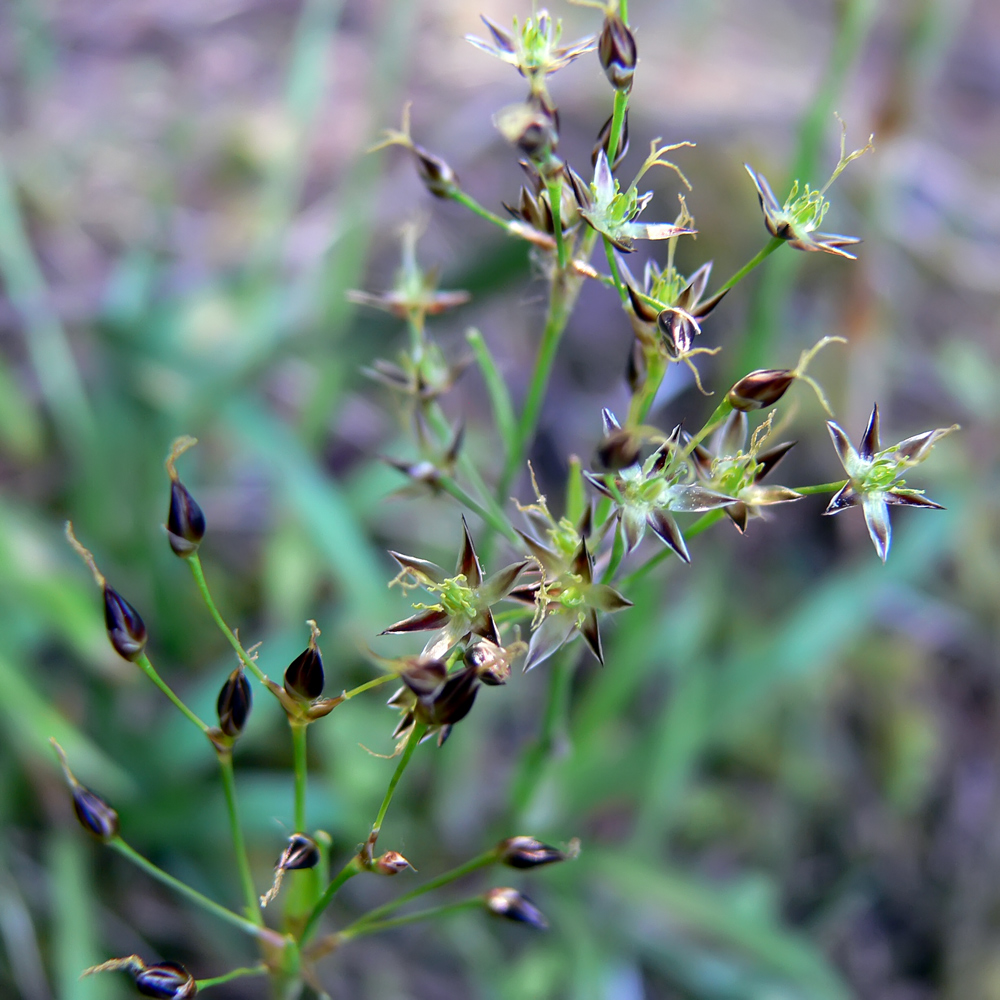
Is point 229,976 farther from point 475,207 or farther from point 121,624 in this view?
point 475,207

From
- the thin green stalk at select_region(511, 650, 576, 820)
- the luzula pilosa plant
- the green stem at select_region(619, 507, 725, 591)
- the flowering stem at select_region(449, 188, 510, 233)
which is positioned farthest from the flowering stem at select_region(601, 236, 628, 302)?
the thin green stalk at select_region(511, 650, 576, 820)

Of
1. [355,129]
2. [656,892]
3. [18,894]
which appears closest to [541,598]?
[656,892]

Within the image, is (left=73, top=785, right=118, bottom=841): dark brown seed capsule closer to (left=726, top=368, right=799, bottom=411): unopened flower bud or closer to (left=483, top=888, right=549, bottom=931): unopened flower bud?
(left=483, top=888, right=549, bottom=931): unopened flower bud

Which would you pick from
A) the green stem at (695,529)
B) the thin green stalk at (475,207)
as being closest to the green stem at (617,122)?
the thin green stalk at (475,207)

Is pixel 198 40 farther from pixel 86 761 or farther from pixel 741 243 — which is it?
pixel 86 761

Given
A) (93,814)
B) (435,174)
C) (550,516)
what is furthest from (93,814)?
(435,174)

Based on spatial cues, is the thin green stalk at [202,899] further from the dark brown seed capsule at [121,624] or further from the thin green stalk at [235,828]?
the dark brown seed capsule at [121,624]
